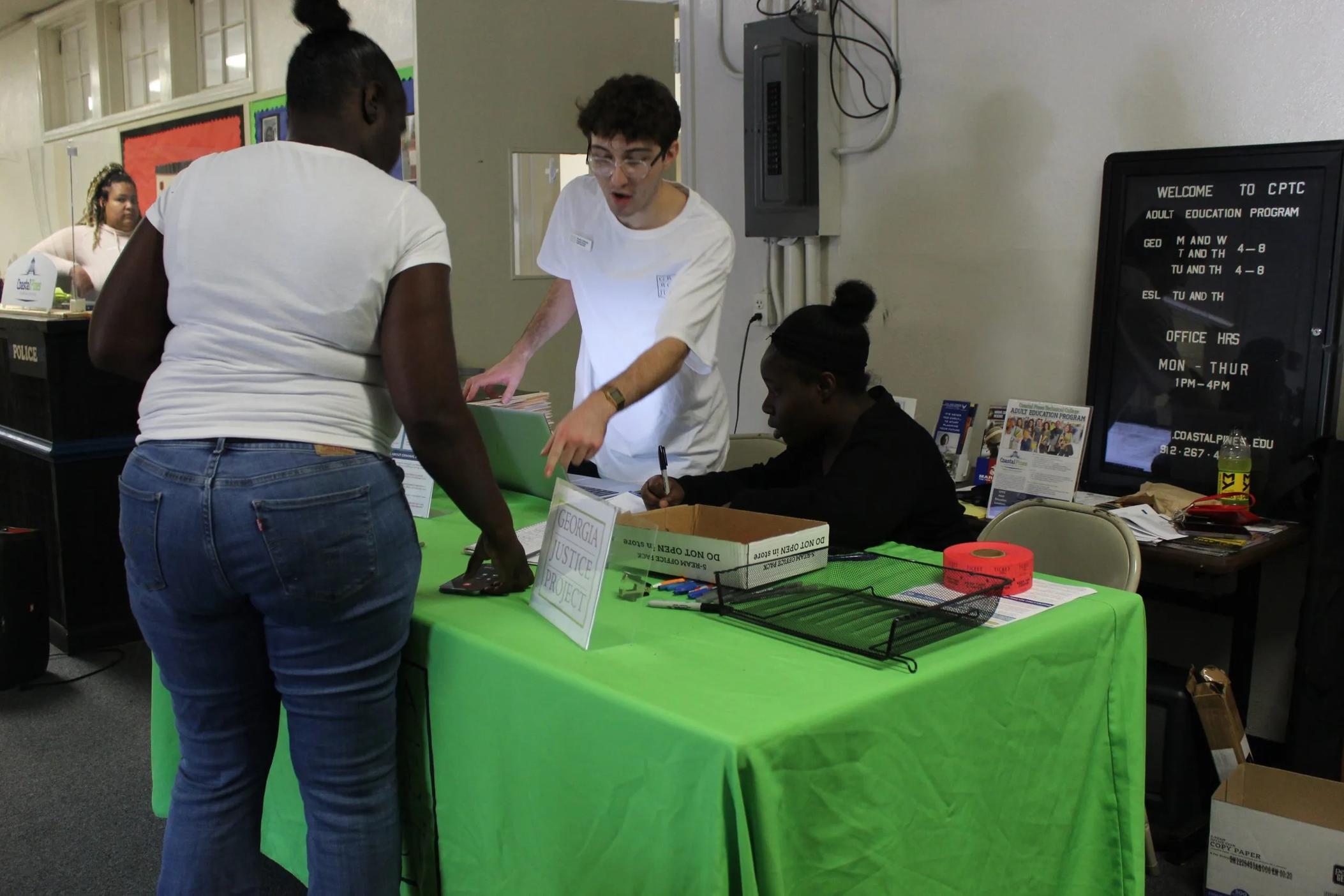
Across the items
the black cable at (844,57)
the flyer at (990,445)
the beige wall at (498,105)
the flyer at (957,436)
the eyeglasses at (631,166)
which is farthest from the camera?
the beige wall at (498,105)

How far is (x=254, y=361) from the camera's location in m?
1.26

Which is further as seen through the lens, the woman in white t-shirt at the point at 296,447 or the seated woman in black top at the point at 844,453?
the seated woman in black top at the point at 844,453

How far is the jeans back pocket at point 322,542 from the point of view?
3.98 ft

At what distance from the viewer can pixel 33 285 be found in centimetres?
361

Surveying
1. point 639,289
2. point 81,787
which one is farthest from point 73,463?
point 639,289

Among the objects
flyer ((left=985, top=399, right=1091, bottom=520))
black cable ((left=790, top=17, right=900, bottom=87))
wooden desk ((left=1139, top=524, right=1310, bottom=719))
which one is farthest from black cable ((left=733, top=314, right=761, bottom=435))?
wooden desk ((left=1139, top=524, right=1310, bottom=719))

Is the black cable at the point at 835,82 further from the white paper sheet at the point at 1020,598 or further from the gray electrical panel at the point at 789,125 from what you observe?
the white paper sheet at the point at 1020,598

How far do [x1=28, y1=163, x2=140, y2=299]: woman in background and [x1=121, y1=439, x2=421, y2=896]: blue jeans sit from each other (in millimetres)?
3945

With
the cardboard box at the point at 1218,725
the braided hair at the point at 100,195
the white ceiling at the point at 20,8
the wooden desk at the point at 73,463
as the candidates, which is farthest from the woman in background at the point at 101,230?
the white ceiling at the point at 20,8

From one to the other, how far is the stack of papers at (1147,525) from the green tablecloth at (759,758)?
0.94 metres

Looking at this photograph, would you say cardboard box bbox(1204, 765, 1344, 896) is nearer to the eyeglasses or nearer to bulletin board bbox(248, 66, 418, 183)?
the eyeglasses

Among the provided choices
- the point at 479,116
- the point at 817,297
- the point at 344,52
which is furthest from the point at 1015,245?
the point at 344,52

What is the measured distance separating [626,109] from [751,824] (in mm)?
1574

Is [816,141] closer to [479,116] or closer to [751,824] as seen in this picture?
[479,116]
